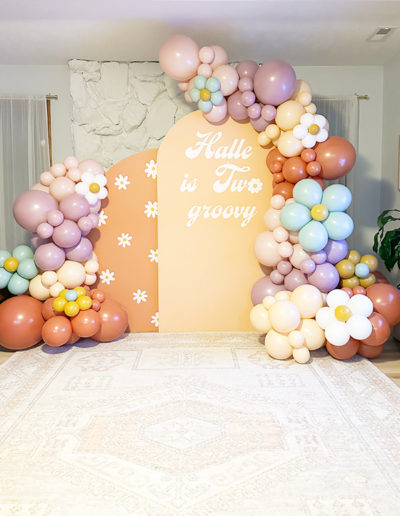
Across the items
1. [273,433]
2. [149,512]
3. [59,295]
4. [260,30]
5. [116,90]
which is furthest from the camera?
[116,90]

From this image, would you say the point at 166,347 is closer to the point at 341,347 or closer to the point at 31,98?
the point at 341,347

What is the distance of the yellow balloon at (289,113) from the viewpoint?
11.6ft

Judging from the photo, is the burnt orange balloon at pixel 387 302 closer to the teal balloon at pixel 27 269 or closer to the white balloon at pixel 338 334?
the white balloon at pixel 338 334

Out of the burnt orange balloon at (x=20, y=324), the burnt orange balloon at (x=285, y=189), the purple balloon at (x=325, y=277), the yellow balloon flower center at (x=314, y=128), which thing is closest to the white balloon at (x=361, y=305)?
the purple balloon at (x=325, y=277)

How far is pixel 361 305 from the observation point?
317 centimetres

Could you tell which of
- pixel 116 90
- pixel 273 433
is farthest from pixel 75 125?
pixel 273 433

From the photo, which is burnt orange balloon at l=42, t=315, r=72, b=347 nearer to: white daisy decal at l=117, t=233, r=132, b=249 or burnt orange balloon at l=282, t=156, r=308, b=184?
white daisy decal at l=117, t=233, r=132, b=249

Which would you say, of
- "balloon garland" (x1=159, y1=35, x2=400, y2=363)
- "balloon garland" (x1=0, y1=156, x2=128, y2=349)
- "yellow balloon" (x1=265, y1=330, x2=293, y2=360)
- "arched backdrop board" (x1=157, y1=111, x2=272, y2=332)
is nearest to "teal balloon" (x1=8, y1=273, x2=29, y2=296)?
"balloon garland" (x1=0, y1=156, x2=128, y2=349)

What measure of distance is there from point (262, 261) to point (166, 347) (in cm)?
96

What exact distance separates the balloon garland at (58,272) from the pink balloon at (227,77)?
3.75 feet

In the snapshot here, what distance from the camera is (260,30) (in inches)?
151

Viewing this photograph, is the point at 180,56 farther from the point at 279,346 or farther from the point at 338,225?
the point at 279,346

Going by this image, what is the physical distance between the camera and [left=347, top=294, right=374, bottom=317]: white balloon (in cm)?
317

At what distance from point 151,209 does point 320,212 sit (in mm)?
1405
